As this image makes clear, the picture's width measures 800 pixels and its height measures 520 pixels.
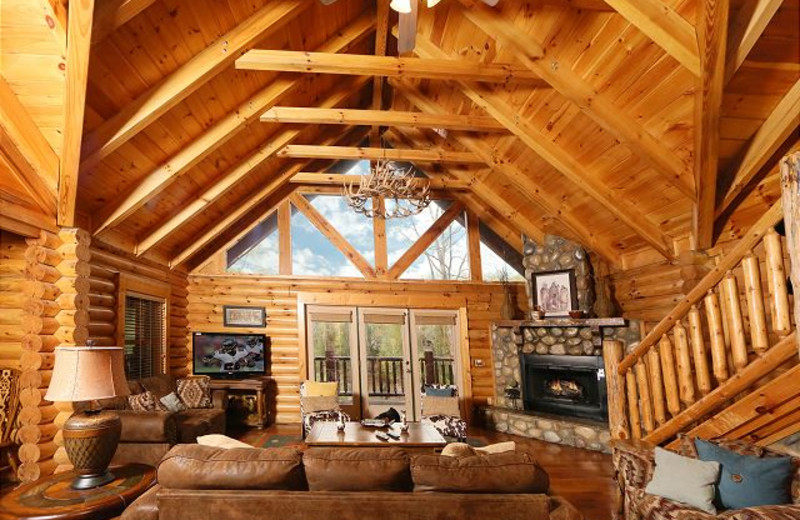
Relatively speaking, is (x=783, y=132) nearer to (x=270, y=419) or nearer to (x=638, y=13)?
(x=638, y=13)

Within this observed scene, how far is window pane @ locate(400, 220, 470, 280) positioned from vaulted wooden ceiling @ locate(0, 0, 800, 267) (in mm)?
2484

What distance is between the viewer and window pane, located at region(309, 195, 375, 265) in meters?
8.43

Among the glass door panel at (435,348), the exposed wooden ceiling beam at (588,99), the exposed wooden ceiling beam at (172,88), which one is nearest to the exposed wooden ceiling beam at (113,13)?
the exposed wooden ceiling beam at (172,88)

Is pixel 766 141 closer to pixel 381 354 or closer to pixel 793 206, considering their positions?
pixel 793 206

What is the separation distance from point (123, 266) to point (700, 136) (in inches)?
258

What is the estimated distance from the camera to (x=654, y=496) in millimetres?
3182

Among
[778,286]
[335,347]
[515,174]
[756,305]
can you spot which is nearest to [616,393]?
[756,305]

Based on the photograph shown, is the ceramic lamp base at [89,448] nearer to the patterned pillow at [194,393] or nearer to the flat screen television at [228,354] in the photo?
the patterned pillow at [194,393]

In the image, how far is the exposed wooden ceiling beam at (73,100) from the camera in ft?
10.3

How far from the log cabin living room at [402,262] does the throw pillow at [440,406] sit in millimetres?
58

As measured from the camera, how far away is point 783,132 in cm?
376

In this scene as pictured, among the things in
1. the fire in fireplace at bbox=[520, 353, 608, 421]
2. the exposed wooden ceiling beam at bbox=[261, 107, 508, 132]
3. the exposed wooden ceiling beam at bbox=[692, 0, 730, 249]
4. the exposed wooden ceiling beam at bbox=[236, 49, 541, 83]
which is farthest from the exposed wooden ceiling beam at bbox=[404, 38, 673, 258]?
the fire in fireplace at bbox=[520, 353, 608, 421]

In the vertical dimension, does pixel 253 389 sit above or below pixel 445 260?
below

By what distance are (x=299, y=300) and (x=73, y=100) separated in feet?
16.3
